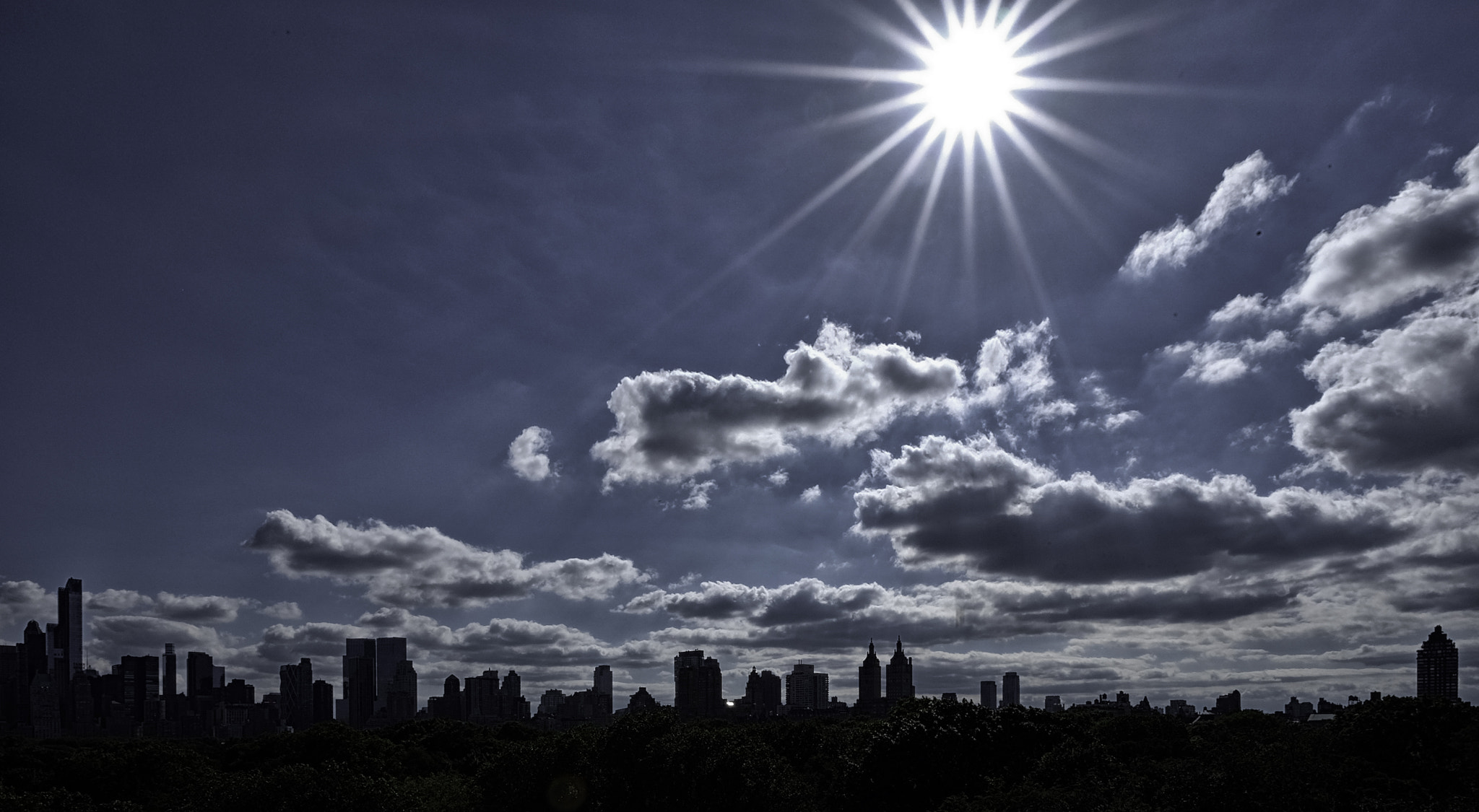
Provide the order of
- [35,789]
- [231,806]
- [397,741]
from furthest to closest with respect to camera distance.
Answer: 1. [397,741]
2. [35,789]
3. [231,806]

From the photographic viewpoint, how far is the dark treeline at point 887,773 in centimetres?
3030

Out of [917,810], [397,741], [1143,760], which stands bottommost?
[397,741]

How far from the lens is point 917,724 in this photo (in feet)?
156

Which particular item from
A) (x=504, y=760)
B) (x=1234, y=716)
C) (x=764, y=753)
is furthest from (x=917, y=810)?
(x=1234, y=716)

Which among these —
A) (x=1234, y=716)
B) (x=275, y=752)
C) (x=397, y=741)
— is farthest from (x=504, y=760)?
(x=1234, y=716)

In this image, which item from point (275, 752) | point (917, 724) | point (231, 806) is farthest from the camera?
point (275, 752)

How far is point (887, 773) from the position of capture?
150 ft

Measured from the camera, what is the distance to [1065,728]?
54.8 metres

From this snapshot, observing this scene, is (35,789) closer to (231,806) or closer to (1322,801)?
(231,806)

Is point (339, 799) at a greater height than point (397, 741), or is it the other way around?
point (339, 799)

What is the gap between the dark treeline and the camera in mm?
30297

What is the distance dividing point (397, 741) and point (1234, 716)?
79.2m

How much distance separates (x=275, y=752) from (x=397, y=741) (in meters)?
16.5

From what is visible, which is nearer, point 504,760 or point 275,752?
point 504,760
